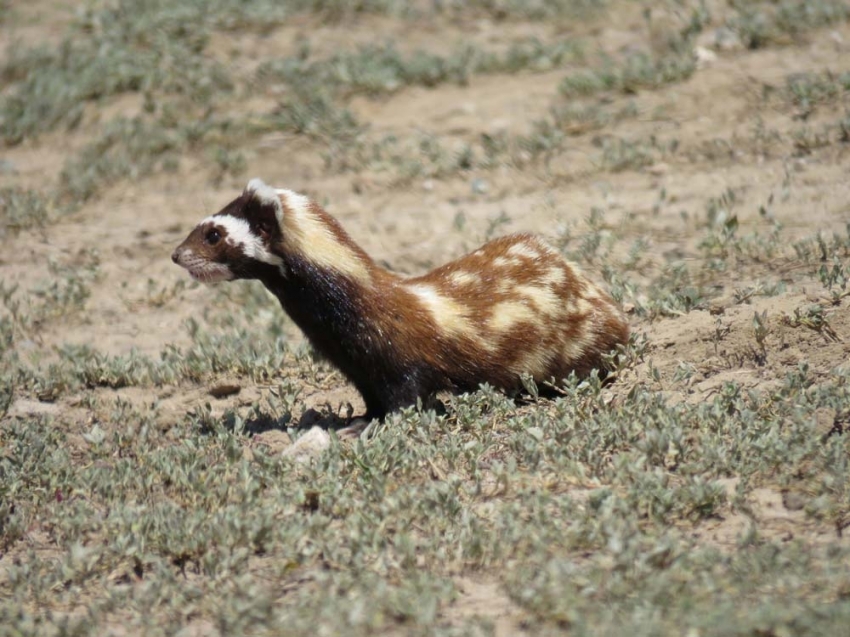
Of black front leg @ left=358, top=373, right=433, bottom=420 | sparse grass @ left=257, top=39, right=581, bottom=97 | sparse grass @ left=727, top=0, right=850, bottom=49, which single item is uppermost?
sparse grass @ left=727, top=0, right=850, bottom=49

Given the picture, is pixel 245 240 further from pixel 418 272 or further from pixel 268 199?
pixel 418 272

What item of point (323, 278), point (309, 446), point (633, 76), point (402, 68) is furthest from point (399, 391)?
point (402, 68)

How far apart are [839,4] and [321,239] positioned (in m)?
6.66

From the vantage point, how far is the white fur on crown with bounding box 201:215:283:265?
631cm

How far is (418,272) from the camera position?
27.9ft

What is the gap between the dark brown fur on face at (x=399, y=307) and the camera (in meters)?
6.20

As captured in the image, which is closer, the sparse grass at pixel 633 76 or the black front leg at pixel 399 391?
the black front leg at pixel 399 391

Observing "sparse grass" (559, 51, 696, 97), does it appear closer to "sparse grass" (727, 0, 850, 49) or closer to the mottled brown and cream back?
"sparse grass" (727, 0, 850, 49)

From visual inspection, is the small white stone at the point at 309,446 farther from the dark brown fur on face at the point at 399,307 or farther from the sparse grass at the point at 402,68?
the sparse grass at the point at 402,68

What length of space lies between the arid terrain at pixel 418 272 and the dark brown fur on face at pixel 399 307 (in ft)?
0.79

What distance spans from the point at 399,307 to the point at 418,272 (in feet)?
7.60

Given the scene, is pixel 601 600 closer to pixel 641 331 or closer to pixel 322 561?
pixel 322 561

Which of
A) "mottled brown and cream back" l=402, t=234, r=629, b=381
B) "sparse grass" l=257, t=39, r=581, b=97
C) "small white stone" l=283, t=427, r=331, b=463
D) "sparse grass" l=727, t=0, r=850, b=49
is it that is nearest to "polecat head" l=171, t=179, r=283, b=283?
"mottled brown and cream back" l=402, t=234, r=629, b=381

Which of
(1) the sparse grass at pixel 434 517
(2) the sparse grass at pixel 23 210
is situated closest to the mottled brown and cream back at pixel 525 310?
(1) the sparse grass at pixel 434 517
